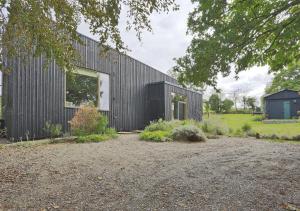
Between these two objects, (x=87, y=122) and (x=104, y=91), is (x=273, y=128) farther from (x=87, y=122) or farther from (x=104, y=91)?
(x=87, y=122)

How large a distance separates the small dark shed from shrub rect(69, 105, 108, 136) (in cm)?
2068

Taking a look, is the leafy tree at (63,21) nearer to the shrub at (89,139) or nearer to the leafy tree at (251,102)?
the shrub at (89,139)

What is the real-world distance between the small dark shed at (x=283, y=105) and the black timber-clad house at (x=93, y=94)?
35.5 ft

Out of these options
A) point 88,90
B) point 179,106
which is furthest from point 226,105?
point 88,90

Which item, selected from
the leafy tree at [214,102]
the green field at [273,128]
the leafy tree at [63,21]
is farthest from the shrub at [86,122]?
the leafy tree at [214,102]

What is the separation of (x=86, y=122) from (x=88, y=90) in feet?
7.53

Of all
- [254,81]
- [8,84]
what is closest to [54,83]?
[8,84]

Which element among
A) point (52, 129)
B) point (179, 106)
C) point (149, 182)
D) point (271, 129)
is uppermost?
point (179, 106)

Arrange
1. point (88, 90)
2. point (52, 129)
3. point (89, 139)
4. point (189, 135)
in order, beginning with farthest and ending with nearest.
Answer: point (88, 90) < point (189, 135) < point (52, 129) < point (89, 139)

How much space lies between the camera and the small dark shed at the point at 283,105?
2419 centimetres

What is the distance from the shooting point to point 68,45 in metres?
4.25

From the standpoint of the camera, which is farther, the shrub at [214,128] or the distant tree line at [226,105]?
the distant tree line at [226,105]

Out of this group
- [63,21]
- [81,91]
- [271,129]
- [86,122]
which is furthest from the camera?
[271,129]

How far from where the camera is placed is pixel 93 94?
426 inches
